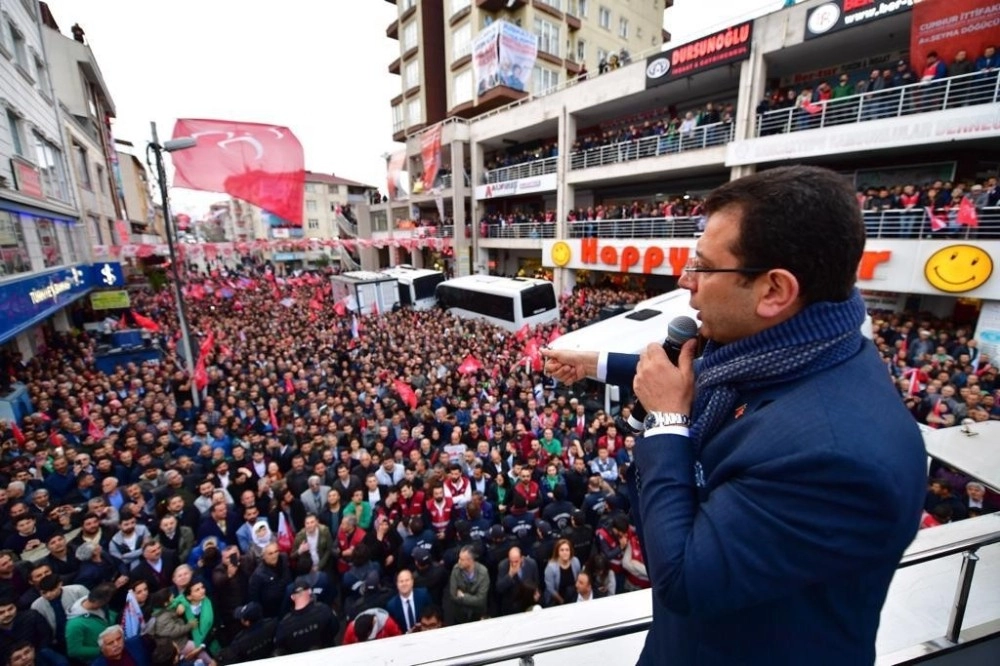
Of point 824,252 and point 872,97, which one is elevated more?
point 872,97

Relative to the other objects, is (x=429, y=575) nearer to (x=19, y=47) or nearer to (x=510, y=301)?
(x=510, y=301)

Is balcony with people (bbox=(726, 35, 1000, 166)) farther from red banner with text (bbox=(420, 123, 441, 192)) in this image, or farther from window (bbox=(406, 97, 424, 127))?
window (bbox=(406, 97, 424, 127))

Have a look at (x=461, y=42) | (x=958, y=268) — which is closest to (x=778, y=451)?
(x=958, y=268)

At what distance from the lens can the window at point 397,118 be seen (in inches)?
1586

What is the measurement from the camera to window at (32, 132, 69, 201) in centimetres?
1500

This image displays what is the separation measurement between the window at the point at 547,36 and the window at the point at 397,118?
15.3m

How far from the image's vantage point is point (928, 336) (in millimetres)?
11055

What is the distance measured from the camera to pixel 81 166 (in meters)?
21.0

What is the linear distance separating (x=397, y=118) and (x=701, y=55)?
3103cm

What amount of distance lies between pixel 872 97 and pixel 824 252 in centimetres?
1824

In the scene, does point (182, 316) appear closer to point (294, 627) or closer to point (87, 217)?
point (294, 627)

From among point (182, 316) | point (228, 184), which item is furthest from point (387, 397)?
point (228, 184)

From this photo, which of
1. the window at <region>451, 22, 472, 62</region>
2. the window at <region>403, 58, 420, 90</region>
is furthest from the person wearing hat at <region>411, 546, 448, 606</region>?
the window at <region>403, 58, 420, 90</region>

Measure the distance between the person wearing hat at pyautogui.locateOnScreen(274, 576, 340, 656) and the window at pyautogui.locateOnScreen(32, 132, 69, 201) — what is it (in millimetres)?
18436
